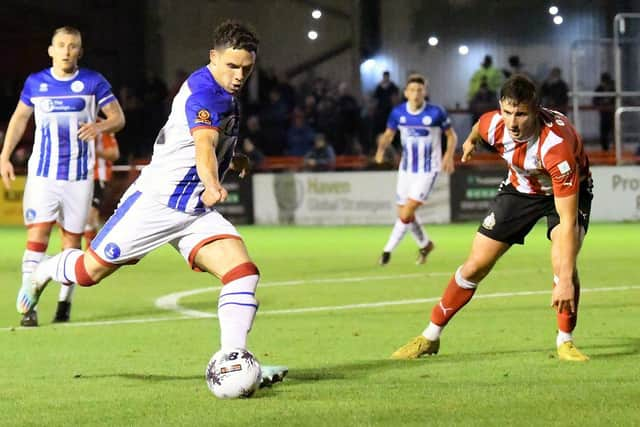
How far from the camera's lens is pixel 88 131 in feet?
35.0

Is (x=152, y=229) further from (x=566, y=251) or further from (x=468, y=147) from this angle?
(x=566, y=251)

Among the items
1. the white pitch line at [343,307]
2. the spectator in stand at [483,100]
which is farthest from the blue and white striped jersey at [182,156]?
the spectator in stand at [483,100]

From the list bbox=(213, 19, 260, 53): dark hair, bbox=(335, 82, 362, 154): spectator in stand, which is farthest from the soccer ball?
bbox=(335, 82, 362, 154): spectator in stand

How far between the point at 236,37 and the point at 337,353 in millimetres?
2450

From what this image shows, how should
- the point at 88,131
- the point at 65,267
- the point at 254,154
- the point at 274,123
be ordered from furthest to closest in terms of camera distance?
1. the point at 274,123
2. the point at 254,154
3. the point at 88,131
4. the point at 65,267

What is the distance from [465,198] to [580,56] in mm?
3923

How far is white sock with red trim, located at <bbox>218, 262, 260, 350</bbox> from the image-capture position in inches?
280

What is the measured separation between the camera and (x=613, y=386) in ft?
23.4

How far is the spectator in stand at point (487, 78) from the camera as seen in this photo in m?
26.9

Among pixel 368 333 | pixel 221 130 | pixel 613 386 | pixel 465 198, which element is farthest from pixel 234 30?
pixel 465 198

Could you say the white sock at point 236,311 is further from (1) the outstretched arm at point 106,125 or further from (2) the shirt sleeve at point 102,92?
(2) the shirt sleeve at point 102,92

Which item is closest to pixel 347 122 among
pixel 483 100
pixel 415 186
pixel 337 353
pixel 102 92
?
pixel 483 100

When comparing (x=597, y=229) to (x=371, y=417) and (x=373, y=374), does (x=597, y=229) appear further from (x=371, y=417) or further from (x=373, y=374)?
(x=371, y=417)

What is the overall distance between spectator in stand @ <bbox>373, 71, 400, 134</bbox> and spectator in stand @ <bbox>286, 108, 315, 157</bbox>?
1394mm
